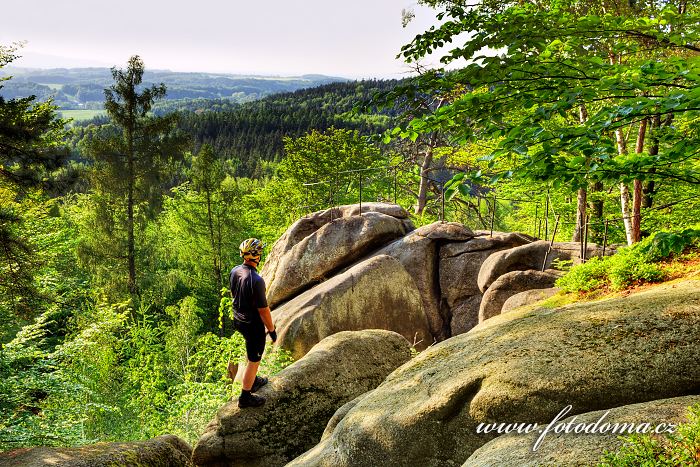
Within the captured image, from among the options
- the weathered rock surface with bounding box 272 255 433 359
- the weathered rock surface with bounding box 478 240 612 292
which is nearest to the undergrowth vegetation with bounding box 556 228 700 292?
the weathered rock surface with bounding box 478 240 612 292

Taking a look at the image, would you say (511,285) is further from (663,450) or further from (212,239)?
(212,239)

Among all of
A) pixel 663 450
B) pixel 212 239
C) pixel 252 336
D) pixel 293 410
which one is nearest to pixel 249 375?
pixel 252 336

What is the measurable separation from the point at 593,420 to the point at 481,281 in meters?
10.5

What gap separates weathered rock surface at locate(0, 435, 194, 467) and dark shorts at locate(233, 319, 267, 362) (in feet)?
6.43

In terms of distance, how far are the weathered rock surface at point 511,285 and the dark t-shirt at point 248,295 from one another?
7281 mm

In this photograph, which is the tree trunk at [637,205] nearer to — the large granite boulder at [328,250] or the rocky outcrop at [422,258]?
the rocky outcrop at [422,258]

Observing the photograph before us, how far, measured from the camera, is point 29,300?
13.2 m

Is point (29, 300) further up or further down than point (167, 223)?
further up

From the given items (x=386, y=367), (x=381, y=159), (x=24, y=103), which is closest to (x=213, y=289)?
(x=381, y=159)

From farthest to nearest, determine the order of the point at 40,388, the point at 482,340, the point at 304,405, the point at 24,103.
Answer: the point at 24,103 → the point at 40,388 → the point at 304,405 → the point at 482,340

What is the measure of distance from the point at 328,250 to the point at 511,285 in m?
5.92

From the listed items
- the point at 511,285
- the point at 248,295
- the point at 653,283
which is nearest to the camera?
the point at 653,283

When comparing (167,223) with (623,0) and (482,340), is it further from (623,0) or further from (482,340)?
(482,340)

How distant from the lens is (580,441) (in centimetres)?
327
